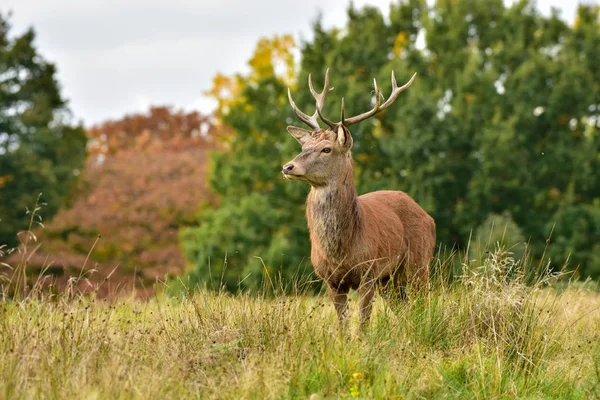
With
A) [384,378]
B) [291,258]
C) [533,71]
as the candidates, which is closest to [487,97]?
[533,71]

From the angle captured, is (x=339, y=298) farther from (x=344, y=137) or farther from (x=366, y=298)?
(x=344, y=137)

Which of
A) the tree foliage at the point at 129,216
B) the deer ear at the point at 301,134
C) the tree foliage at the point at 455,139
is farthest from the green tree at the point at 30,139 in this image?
the deer ear at the point at 301,134

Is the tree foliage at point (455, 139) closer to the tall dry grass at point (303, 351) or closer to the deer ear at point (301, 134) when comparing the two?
the deer ear at point (301, 134)

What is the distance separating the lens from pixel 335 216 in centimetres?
638

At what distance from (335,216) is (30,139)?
20.6m

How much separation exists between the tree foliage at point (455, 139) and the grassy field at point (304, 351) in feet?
40.7

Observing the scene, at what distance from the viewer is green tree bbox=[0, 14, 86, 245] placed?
23.2 meters

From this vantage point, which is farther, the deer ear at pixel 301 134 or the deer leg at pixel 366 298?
the deer ear at pixel 301 134

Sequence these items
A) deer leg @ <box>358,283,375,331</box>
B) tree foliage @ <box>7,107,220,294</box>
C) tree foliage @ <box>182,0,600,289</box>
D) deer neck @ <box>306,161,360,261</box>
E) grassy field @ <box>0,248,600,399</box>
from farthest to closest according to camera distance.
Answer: tree foliage @ <box>7,107,220,294</box> < tree foliage @ <box>182,0,600,289</box> < deer neck @ <box>306,161,360,261</box> < deer leg @ <box>358,283,375,331</box> < grassy field @ <box>0,248,600,399</box>

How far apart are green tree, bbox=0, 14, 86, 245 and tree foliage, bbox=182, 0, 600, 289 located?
565 centimetres

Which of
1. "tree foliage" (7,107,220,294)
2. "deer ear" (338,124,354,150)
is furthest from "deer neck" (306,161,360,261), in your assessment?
"tree foliage" (7,107,220,294)

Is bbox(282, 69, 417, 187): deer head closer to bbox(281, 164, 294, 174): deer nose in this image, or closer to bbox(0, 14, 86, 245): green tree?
bbox(281, 164, 294, 174): deer nose

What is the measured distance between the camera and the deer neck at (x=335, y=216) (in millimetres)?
6324

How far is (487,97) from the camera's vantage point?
63.9ft
